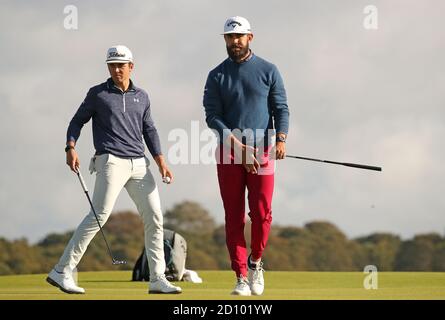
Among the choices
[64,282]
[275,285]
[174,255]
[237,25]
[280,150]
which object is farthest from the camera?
[275,285]

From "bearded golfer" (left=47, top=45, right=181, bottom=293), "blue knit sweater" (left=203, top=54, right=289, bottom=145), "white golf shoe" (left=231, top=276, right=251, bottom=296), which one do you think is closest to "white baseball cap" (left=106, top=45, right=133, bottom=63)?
"bearded golfer" (left=47, top=45, right=181, bottom=293)

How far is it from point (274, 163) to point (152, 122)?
1290 mm

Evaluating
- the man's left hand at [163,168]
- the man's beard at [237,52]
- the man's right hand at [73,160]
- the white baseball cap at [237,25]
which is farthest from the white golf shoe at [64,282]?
the white baseball cap at [237,25]

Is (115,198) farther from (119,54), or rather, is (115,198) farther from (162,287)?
(119,54)

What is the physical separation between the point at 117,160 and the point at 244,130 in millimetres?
1239

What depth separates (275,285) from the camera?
14.5 meters

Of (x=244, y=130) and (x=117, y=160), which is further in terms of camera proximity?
(x=117, y=160)

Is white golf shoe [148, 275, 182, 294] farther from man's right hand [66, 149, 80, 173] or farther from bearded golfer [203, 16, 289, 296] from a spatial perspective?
man's right hand [66, 149, 80, 173]

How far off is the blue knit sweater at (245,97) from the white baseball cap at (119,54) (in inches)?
31.0

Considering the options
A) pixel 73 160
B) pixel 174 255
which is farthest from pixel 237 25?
pixel 174 255

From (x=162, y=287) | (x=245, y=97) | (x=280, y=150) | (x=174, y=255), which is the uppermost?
(x=245, y=97)

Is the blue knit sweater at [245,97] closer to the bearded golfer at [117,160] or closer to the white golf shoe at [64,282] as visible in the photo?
the bearded golfer at [117,160]

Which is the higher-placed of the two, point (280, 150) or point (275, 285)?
point (280, 150)
